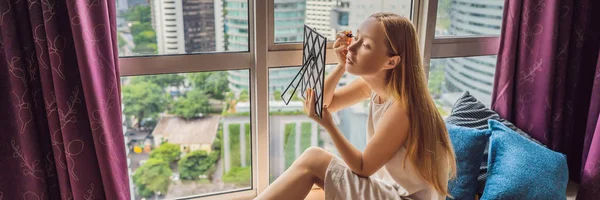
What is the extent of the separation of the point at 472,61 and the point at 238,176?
116 cm

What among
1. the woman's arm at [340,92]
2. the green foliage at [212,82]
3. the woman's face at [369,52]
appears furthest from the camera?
the green foliage at [212,82]

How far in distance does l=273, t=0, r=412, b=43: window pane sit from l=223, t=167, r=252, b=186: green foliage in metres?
0.57

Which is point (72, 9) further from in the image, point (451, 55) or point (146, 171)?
point (451, 55)

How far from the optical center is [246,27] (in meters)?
1.85

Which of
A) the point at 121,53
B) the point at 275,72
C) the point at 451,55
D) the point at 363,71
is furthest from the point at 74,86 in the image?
the point at 451,55

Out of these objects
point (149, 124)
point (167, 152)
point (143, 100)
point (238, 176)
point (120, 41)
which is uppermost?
point (120, 41)

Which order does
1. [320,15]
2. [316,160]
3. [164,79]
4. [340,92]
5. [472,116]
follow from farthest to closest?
[472,116] → [320,15] → [164,79] → [340,92] → [316,160]

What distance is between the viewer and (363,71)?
1468 mm

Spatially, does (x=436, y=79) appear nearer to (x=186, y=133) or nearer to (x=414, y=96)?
(x=414, y=96)

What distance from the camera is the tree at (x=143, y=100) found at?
5.95 ft

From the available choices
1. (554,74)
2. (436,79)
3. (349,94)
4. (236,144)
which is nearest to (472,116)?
(436,79)

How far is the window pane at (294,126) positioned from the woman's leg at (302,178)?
1.50ft

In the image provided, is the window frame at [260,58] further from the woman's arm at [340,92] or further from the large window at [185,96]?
the woman's arm at [340,92]

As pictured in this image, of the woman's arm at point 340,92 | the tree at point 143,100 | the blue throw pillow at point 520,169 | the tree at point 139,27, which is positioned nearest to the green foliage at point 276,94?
the woman's arm at point 340,92
